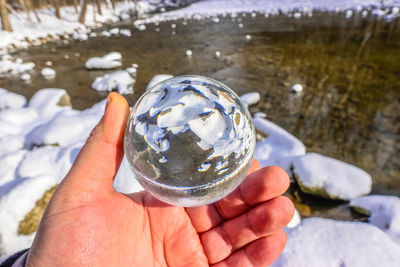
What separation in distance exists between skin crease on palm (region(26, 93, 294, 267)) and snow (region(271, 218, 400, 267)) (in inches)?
30.9

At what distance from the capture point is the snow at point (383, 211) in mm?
2527

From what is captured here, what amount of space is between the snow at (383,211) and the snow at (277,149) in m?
0.99

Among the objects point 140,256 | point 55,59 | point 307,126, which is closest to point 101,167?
point 140,256

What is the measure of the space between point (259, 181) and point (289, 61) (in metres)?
7.45

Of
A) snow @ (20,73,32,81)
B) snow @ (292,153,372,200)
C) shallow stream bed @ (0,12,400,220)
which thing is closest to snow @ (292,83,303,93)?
shallow stream bed @ (0,12,400,220)

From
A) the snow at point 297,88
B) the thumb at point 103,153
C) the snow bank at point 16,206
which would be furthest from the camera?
the snow at point 297,88

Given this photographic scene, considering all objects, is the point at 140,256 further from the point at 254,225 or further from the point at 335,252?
the point at 335,252

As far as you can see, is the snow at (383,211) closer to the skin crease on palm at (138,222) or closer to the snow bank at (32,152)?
the skin crease on palm at (138,222)

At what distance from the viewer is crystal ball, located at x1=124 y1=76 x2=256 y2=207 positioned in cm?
118

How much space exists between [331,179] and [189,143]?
8.95 ft

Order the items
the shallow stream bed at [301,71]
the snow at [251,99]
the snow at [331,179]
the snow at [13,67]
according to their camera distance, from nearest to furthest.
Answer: the snow at [331,179] → the shallow stream bed at [301,71] → the snow at [251,99] → the snow at [13,67]

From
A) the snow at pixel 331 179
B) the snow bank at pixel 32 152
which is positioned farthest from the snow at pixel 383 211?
the snow bank at pixel 32 152

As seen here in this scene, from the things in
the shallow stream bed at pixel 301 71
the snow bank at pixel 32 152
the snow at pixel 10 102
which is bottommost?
the shallow stream bed at pixel 301 71

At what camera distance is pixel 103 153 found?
4.79 ft
